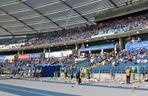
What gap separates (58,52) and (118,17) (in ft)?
46.4

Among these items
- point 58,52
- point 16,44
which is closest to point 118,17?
point 58,52

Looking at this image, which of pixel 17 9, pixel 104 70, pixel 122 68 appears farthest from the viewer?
pixel 17 9

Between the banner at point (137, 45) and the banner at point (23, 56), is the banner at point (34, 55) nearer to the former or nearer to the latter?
the banner at point (23, 56)

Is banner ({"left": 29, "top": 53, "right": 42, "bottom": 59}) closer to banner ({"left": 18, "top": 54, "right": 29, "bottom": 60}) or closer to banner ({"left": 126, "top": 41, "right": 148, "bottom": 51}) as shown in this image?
banner ({"left": 18, "top": 54, "right": 29, "bottom": 60})

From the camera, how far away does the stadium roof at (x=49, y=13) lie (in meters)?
49.3

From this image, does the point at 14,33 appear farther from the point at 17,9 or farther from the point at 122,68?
the point at 122,68

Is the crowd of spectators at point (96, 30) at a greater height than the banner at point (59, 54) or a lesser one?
greater

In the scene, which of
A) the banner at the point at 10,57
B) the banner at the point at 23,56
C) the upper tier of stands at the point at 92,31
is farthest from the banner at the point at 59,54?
the banner at the point at 10,57

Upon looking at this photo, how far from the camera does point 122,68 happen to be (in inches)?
1244

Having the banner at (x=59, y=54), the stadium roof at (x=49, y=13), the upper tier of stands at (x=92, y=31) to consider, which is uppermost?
the stadium roof at (x=49, y=13)

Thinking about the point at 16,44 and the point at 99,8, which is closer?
the point at 99,8

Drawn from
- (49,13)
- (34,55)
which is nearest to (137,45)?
(49,13)

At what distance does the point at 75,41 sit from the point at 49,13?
6965 mm

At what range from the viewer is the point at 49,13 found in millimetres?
56031
